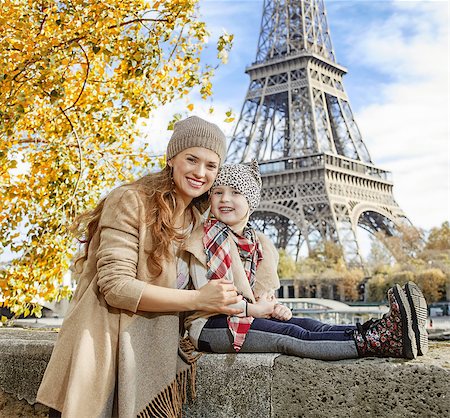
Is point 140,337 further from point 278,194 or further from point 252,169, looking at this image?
→ point 278,194

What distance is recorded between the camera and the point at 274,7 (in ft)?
124

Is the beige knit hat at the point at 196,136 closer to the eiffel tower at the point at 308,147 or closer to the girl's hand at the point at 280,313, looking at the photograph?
the girl's hand at the point at 280,313

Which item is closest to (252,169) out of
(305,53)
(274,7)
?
(305,53)

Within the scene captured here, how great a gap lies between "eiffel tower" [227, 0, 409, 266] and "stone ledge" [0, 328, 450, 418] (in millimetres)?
27118

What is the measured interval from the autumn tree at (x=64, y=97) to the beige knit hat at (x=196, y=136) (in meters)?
1.71

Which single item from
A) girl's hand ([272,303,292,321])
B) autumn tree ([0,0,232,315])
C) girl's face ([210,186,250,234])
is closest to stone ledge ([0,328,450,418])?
girl's hand ([272,303,292,321])

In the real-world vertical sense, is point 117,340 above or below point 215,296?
below

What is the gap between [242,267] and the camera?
2680 millimetres

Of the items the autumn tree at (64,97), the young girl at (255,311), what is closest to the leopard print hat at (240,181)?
the young girl at (255,311)

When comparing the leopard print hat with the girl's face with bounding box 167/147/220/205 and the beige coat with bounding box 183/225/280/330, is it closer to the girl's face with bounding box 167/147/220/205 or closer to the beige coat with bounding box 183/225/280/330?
the girl's face with bounding box 167/147/220/205

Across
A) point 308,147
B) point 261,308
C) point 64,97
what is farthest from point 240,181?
point 308,147

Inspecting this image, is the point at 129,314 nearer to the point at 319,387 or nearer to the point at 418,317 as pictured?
the point at 319,387

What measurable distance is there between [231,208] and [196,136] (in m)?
0.39

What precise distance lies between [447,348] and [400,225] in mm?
32764
